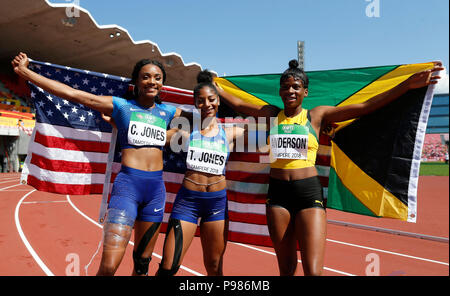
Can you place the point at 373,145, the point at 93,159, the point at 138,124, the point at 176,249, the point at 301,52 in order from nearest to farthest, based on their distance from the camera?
the point at 176,249 < the point at 138,124 < the point at 373,145 < the point at 93,159 < the point at 301,52

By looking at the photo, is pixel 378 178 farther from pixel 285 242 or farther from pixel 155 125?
pixel 155 125

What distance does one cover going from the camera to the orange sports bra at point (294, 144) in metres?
2.79

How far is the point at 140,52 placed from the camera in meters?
22.7

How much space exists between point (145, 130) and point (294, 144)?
1.42m

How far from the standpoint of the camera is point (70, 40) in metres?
20.0

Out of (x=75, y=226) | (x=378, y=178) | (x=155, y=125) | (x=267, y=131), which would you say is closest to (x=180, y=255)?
(x=155, y=125)

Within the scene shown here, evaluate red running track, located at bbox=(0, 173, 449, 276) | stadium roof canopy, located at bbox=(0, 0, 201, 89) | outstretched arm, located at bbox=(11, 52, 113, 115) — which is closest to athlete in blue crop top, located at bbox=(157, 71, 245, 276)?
outstretched arm, located at bbox=(11, 52, 113, 115)

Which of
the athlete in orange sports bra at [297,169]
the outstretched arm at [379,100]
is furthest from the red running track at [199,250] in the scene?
the outstretched arm at [379,100]

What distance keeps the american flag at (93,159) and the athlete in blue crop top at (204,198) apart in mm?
1074

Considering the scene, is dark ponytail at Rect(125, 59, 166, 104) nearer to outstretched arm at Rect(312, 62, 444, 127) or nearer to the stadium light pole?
outstretched arm at Rect(312, 62, 444, 127)

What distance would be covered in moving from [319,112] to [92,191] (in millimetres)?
2922

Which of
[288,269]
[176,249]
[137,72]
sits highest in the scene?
[137,72]

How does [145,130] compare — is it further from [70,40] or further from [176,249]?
[70,40]

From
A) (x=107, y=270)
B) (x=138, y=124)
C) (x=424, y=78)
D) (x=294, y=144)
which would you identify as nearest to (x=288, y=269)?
(x=294, y=144)
